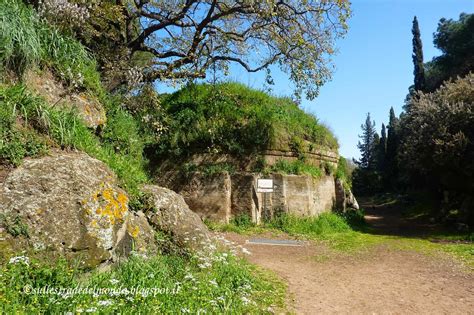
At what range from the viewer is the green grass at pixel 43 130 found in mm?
3920

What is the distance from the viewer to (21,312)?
260 centimetres

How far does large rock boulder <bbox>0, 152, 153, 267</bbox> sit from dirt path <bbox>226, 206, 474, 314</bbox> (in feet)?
9.06

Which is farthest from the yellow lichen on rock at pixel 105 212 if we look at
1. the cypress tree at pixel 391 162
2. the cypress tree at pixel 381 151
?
the cypress tree at pixel 381 151

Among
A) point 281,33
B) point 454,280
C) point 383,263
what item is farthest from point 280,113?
point 454,280

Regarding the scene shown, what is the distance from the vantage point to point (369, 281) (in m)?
6.43

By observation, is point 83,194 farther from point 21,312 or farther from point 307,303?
point 307,303

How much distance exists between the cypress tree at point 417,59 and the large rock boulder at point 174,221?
104 feet

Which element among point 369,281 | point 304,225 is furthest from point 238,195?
point 369,281

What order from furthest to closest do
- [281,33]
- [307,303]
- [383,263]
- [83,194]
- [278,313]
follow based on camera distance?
[281,33]
[383,263]
[307,303]
[278,313]
[83,194]

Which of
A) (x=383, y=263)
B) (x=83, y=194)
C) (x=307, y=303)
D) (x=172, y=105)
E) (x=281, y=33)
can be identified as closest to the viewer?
(x=83, y=194)

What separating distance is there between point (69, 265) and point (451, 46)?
37471 mm

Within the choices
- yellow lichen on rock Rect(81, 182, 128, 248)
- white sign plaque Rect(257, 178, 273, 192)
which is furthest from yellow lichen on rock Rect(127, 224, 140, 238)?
white sign plaque Rect(257, 178, 273, 192)

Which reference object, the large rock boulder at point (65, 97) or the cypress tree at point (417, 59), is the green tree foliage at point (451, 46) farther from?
the large rock boulder at point (65, 97)

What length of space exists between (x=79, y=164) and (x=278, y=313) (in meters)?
3.16
